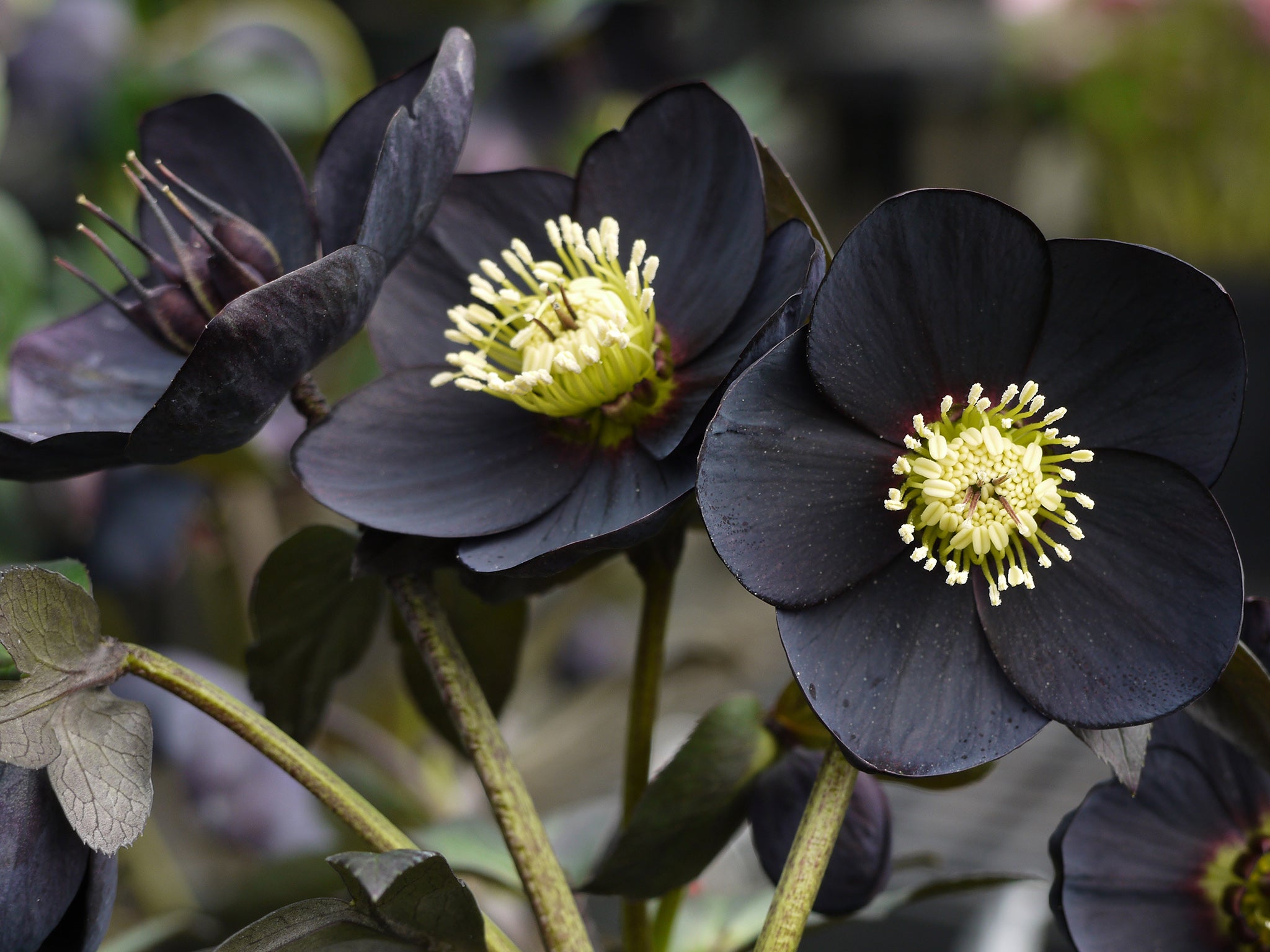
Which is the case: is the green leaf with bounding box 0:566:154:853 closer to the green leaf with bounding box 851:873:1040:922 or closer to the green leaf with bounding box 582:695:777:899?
the green leaf with bounding box 582:695:777:899

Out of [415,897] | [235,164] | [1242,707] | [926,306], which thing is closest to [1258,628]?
[1242,707]

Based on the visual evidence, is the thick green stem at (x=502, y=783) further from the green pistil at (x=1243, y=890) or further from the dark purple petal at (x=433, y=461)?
the green pistil at (x=1243, y=890)

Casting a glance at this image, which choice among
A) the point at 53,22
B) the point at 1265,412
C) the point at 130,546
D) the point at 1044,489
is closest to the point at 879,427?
the point at 1044,489

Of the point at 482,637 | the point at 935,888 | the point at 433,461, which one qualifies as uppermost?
the point at 433,461

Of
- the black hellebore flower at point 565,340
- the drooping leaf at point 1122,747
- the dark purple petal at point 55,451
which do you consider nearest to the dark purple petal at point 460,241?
the black hellebore flower at point 565,340

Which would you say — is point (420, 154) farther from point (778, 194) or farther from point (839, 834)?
point (839, 834)
